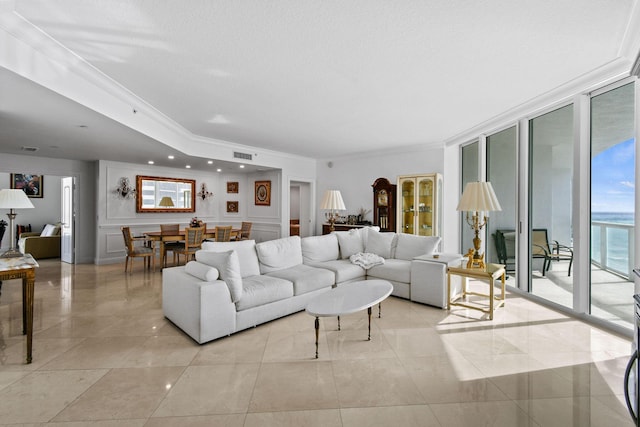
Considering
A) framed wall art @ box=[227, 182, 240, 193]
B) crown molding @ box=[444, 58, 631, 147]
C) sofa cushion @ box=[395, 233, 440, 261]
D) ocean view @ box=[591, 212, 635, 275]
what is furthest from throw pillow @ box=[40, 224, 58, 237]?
ocean view @ box=[591, 212, 635, 275]

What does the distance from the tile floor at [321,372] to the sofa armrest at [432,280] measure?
28 cm

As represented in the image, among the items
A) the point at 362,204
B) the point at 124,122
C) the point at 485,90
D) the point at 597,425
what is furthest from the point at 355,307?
the point at 362,204

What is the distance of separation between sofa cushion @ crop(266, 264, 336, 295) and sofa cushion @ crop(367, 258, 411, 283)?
0.72 m

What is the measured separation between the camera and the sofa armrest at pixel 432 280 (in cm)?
380

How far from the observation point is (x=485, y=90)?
3639mm

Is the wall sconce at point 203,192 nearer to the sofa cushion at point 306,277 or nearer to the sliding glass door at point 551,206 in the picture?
the sofa cushion at point 306,277

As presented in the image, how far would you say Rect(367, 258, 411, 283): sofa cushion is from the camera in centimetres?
418

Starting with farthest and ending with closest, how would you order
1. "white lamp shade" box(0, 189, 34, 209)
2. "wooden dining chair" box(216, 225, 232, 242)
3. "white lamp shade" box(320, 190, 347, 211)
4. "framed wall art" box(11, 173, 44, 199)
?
"framed wall art" box(11, 173, 44, 199) → "wooden dining chair" box(216, 225, 232, 242) → "white lamp shade" box(320, 190, 347, 211) → "white lamp shade" box(0, 189, 34, 209)

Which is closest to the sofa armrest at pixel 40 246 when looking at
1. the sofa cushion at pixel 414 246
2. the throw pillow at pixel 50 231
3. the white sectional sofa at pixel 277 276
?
the throw pillow at pixel 50 231

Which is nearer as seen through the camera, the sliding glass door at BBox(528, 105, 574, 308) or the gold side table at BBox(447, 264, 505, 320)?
the gold side table at BBox(447, 264, 505, 320)

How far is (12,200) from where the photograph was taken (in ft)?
11.9

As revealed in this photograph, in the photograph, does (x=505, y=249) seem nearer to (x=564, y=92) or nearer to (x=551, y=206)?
(x=551, y=206)

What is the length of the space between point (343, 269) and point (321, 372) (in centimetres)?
197

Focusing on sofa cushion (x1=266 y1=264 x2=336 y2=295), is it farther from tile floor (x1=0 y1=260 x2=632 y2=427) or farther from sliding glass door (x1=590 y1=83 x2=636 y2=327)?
sliding glass door (x1=590 y1=83 x2=636 y2=327)
